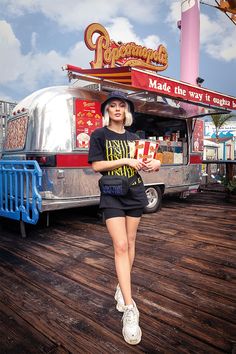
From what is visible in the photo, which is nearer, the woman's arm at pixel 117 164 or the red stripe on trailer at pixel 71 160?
the woman's arm at pixel 117 164

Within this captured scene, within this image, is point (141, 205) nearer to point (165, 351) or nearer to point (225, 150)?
point (165, 351)

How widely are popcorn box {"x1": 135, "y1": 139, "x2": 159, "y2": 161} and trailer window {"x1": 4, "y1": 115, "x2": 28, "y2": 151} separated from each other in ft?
11.2

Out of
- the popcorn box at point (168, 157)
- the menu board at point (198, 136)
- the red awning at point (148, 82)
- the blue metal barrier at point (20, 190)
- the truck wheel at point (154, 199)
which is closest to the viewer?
the blue metal barrier at point (20, 190)

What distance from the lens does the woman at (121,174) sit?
6.77 feet

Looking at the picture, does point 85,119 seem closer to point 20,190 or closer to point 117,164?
point 20,190

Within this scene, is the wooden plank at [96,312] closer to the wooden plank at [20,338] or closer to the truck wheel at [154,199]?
the wooden plank at [20,338]

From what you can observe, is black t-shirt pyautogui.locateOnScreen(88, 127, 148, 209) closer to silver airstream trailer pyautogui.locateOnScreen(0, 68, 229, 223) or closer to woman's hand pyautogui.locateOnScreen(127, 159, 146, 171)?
woman's hand pyautogui.locateOnScreen(127, 159, 146, 171)

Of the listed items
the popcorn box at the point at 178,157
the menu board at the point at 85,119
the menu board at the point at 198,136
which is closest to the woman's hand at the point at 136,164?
the menu board at the point at 85,119

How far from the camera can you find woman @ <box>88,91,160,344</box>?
206cm

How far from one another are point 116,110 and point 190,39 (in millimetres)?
13320

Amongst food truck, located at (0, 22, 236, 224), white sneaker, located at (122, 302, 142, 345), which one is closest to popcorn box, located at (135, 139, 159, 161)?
white sneaker, located at (122, 302, 142, 345)

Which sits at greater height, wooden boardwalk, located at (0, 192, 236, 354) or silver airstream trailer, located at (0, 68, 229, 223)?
silver airstream trailer, located at (0, 68, 229, 223)

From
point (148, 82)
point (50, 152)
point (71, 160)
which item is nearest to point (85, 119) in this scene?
point (71, 160)

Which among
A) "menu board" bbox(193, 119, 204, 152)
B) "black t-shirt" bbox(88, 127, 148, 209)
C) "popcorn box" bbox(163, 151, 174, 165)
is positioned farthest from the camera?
"menu board" bbox(193, 119, 204, 152)
